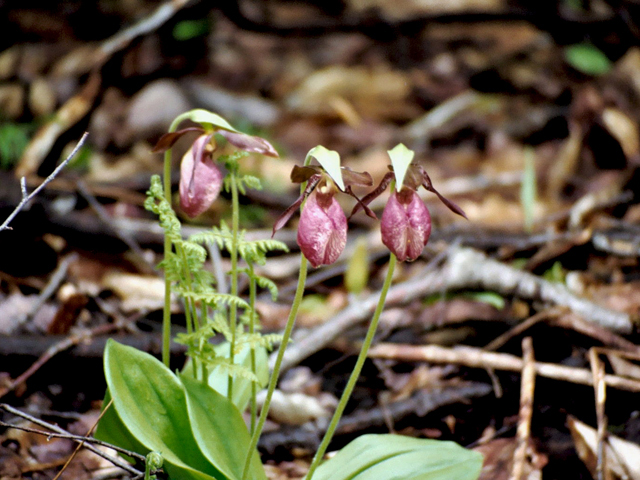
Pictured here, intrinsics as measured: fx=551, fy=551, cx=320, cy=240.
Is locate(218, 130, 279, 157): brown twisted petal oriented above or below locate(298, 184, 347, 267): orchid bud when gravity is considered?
above

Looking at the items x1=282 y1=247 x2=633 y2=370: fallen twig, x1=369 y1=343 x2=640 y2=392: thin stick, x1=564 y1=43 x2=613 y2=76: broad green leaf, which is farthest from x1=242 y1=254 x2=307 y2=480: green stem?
x1=564 y1=43 x2=613 y2=76: broad green leaf

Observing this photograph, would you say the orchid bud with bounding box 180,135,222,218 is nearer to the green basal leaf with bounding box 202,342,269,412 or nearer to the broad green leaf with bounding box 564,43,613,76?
the green basal leaf with bounding box 202,342,269,412

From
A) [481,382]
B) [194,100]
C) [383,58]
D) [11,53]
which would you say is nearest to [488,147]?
[383,58]

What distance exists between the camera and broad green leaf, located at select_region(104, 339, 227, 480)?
1.36m

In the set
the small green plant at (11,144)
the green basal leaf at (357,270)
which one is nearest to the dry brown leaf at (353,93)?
the small green plant at (11,144)

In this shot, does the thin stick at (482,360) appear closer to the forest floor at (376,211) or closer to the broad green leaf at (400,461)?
the forest floor at (376,211)

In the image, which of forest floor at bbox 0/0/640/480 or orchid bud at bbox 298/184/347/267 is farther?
forest floor at bbox 0/0/640/480

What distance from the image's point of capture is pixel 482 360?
79.6 inches

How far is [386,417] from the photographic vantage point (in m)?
1.89

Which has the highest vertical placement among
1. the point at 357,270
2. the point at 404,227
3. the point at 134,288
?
the point at 404,227

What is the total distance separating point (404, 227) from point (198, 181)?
53cm

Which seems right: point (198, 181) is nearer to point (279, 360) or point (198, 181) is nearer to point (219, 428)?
point (279, 360)

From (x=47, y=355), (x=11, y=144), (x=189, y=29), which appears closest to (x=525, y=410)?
(x=47, y=355)

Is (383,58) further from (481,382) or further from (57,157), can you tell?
(481,382)
